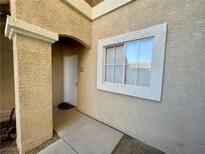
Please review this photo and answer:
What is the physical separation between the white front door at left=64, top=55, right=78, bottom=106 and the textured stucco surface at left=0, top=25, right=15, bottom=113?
202cm

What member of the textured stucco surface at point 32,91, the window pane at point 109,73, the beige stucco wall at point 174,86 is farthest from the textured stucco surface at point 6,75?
the beige stucco wall at point 174,86

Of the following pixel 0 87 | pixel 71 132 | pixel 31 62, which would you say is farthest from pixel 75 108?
pixel 31 62

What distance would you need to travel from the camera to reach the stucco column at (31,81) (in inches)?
78.9

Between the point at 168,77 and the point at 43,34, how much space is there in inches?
105

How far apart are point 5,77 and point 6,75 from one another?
0.07 m

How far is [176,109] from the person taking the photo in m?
2.03

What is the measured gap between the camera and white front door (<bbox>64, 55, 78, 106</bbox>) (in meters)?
4.74

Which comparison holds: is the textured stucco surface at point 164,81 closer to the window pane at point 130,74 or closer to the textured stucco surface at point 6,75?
the window pane at point 130,74

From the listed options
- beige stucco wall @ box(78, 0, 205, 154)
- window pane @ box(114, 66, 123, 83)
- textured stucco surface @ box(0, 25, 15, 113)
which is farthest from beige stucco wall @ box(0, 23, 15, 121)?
beige stucco wall @ box(78, 0, 205, 154)

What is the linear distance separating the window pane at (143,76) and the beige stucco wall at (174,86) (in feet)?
1.24

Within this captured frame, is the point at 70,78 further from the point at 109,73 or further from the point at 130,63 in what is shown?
the point at 130,63

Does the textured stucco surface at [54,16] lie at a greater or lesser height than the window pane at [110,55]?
greater

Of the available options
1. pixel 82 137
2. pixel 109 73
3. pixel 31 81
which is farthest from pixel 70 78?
pixel 82 137

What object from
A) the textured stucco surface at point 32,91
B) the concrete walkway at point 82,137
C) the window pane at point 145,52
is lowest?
the concrete walkway at point 82,137
